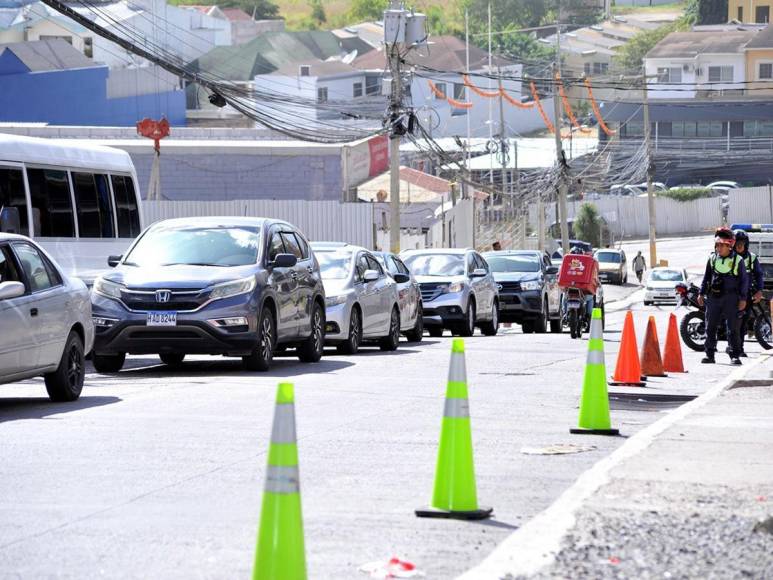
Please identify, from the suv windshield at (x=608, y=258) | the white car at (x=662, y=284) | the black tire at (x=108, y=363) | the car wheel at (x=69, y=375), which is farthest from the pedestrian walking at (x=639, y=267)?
the car wheel at (x=69, y=375)

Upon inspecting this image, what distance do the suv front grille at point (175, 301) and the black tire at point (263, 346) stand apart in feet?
2.46

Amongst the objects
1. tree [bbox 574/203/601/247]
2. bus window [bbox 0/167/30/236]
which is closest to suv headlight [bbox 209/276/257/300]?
bus window [bbox 0/167/30/236]

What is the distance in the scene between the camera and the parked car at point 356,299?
876 inches

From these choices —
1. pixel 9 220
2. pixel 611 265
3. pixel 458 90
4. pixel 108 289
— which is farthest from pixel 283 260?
pixel 458 90

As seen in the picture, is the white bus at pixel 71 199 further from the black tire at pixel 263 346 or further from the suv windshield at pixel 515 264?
the suv windshield at pixel 515 264

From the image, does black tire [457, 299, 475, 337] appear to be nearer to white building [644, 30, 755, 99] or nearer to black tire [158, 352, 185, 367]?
black tire [158, 352, 185, 367]

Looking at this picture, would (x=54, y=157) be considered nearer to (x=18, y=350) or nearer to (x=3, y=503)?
(x=18, y=350)

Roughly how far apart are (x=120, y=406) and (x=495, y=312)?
18.1 metres

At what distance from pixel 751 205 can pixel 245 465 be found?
83304 mm

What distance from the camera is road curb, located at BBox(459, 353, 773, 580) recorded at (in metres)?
6.75

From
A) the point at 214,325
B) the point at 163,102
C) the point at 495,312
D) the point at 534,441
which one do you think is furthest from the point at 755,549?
the point at 163,102

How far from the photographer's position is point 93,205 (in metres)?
22.0

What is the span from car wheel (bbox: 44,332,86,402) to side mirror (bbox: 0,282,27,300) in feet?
3.76

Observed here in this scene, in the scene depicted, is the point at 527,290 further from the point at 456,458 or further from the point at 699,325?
the point at 456,458
